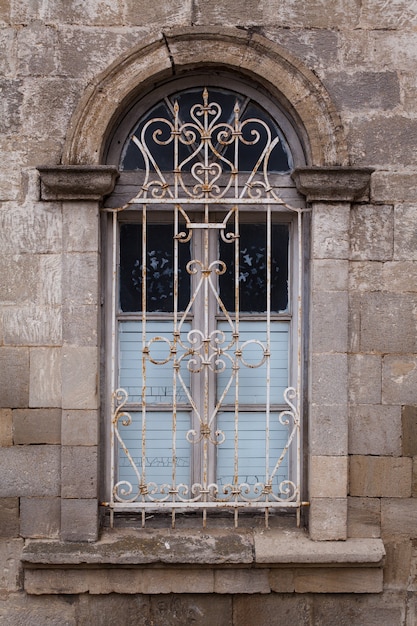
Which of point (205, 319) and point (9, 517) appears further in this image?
point (205, 319)

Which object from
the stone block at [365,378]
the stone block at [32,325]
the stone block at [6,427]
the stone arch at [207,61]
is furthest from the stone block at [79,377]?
the stone block at [365,378]

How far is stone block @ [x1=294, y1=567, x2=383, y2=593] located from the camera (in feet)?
12.3

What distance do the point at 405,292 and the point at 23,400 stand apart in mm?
2335

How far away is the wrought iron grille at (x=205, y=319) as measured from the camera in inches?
153

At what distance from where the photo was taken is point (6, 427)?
3.79 meters

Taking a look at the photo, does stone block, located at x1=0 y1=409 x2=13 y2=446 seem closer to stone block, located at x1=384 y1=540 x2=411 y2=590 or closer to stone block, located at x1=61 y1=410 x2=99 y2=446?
stone block, located at x1=61 y1=410 x2=99 y2=446

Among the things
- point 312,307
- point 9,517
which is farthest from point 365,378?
point 9,517

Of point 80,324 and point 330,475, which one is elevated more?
point 80,324

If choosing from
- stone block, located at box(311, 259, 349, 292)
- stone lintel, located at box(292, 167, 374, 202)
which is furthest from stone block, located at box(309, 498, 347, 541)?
stone lintel, located at box(292, 167, 374, 202)

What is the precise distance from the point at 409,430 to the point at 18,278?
2.47 m

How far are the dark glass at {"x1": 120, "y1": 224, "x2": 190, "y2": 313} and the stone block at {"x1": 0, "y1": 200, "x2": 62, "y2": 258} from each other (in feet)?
1.41

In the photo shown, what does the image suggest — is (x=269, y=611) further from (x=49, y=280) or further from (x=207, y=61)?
(x=207, y=61)

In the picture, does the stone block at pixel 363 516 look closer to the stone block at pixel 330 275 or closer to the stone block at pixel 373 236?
the stone block at pixel 330 275

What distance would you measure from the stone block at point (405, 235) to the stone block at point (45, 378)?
2086mm
